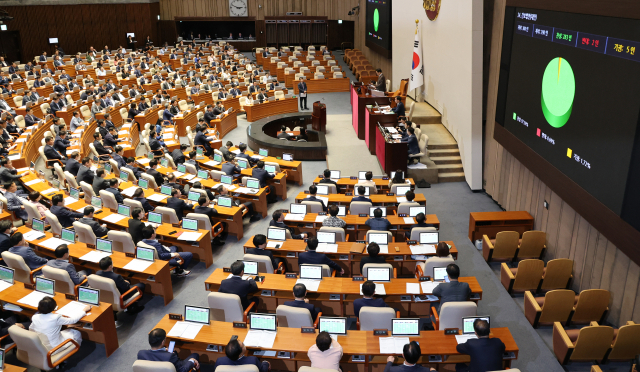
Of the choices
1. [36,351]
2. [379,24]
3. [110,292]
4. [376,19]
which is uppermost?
[376,19]

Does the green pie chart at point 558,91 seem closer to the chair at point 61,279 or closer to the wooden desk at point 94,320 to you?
the wooden desk at point 94,320

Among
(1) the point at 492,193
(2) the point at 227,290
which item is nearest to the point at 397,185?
(1) the point at 492,193

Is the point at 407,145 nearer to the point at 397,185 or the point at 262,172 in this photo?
the point at 397,185

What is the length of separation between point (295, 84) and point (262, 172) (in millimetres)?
13112

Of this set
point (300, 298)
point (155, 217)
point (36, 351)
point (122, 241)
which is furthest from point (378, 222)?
point (36, 351)

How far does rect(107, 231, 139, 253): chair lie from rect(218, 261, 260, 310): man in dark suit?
7.14 feet

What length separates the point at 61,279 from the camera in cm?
693

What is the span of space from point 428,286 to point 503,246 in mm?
2580

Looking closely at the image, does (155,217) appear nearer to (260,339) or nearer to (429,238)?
(260,339)

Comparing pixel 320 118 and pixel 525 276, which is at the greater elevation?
pixel 320 118

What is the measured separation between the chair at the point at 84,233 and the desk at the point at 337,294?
2585 mm

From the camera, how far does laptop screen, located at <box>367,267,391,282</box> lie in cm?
693

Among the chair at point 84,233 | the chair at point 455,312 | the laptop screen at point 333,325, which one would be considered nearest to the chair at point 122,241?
the chair at point 84,233

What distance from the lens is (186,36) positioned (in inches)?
1431
